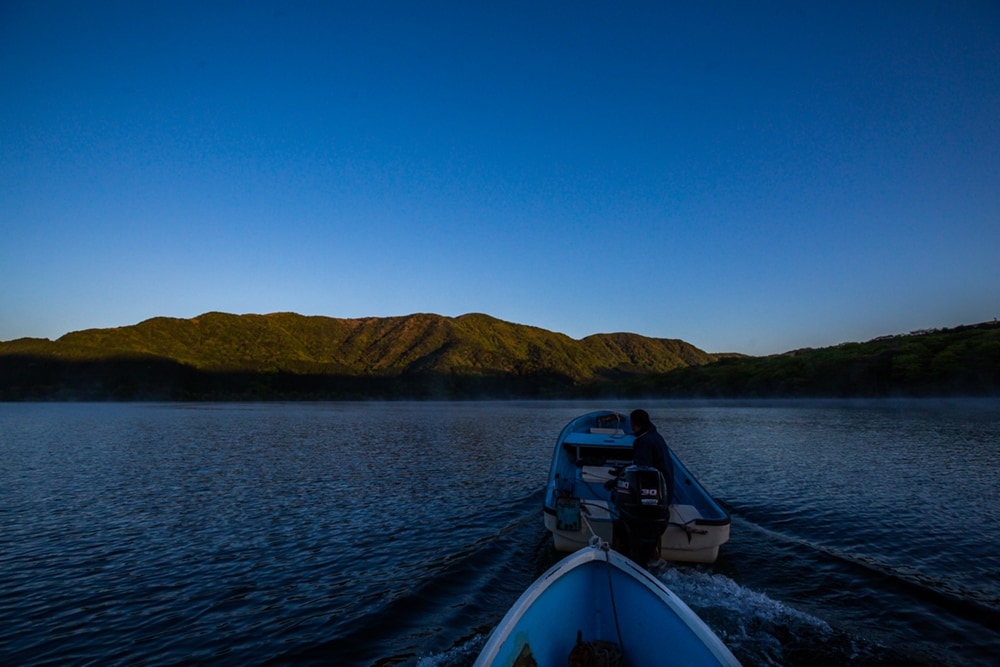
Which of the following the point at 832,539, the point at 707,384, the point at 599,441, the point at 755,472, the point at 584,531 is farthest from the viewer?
the point at 707,384

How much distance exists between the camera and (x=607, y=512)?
11.8 m

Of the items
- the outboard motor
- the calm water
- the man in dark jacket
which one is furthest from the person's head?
the calm water

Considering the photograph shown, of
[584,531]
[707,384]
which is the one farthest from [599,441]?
[707,384]

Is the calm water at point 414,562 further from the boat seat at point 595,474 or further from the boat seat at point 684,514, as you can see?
the boat seat at point 595,474

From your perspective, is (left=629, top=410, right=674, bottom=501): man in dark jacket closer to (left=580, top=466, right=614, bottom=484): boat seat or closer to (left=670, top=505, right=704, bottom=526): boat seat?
(left=670, top=505, right=704, bottom=526): boat seat

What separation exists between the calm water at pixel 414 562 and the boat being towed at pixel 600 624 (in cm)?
280

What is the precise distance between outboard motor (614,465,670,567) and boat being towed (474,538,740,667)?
3.29 m

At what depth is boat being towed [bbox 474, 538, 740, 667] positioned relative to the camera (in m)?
5.54

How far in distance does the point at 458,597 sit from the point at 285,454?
28742 mm

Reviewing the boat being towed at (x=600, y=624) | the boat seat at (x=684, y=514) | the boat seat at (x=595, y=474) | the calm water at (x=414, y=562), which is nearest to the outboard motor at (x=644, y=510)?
the calm water at (x=414, y=562)

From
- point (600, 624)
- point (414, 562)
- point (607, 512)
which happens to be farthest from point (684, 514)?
point (414, 562)

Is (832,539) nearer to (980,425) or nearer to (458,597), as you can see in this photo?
(458,597)

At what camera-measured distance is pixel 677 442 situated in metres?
39.0

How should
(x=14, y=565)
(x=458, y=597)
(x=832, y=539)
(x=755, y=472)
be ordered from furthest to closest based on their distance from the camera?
(x=755, y=472) < (x=832, y=539) < (x=14, y=565) < (x=458, y=597)
